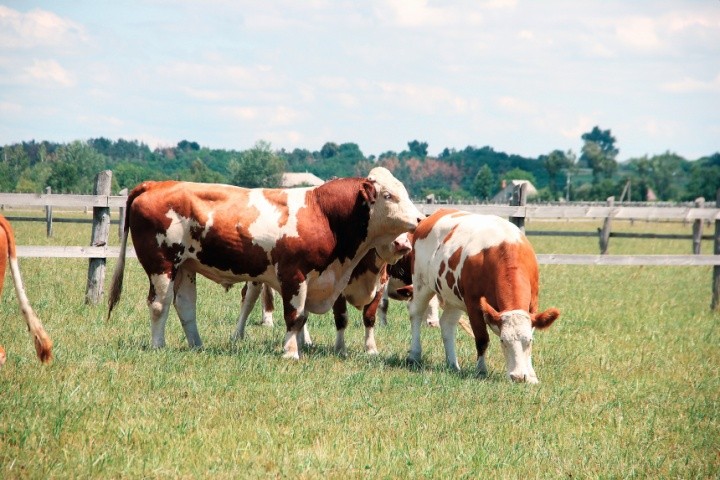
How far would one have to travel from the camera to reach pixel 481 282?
8.13 metres

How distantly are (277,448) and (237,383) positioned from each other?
5.16 feet

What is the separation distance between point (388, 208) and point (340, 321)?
58.1 inches

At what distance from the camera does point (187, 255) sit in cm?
839

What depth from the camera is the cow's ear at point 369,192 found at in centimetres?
855

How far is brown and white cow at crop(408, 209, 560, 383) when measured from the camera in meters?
7.65

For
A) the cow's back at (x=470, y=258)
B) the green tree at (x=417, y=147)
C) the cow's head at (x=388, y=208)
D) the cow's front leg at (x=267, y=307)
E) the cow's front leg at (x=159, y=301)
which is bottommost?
the cow's front leg at (x=267, y=307)

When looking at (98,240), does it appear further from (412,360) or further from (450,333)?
(450,333)

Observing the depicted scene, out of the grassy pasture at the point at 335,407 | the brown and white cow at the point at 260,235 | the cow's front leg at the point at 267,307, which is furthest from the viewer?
the cow's front leg at the point at 267,307

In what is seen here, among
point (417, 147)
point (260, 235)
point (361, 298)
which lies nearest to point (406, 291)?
point (361, 298)

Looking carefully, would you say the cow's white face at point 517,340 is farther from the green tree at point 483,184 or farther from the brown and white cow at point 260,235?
the green tree at point 483,184

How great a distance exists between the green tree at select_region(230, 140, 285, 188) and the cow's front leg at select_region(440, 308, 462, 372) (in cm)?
8852

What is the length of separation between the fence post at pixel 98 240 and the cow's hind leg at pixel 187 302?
11.3 feet

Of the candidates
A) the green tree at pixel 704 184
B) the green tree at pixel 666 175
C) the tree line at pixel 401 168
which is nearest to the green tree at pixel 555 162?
the tree line at pixel 401 168

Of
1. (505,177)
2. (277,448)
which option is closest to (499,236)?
(277,448)
